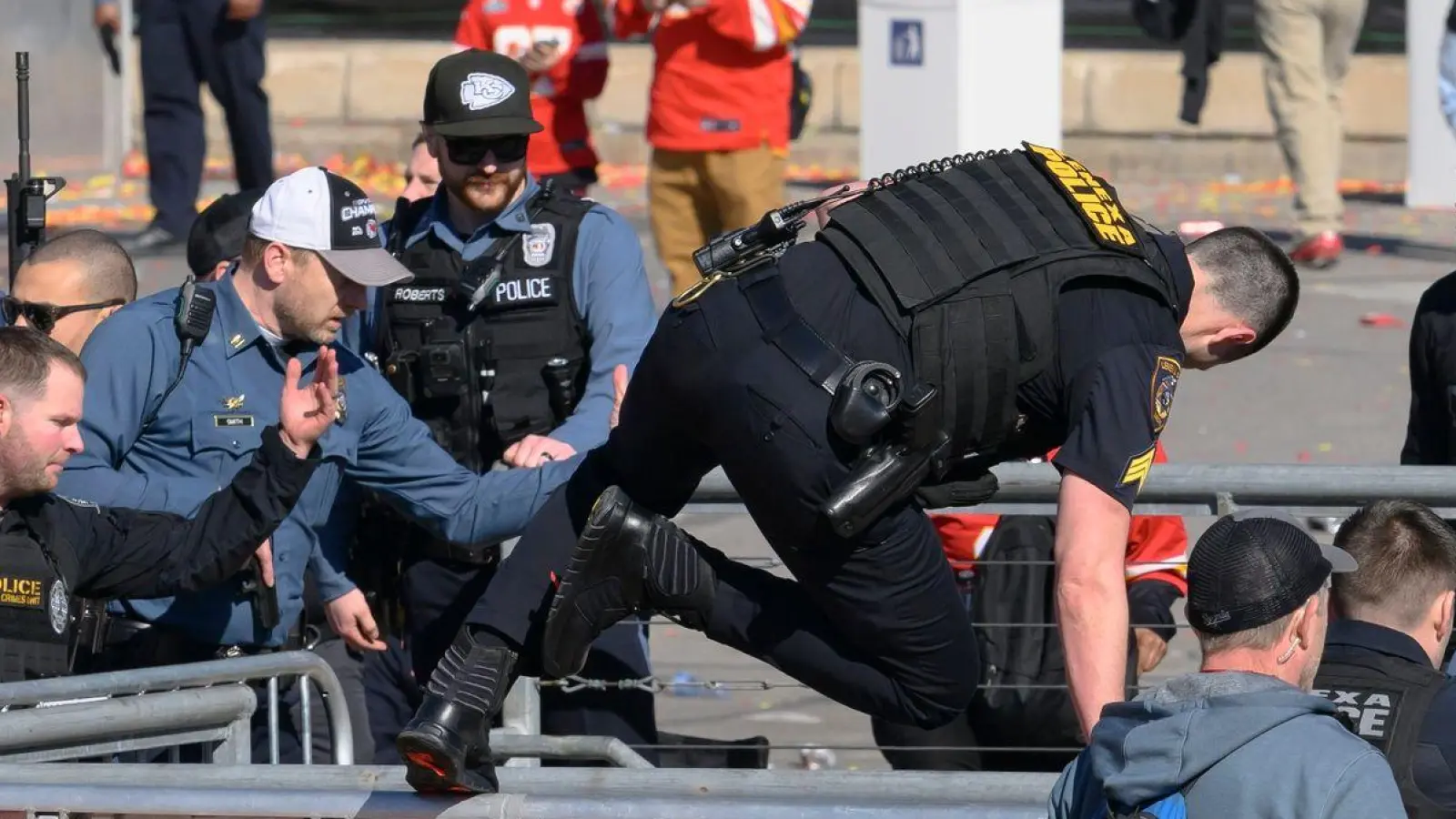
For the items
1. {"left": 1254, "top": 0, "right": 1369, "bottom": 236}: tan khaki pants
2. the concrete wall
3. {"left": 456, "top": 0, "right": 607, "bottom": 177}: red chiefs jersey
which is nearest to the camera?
{"left": 456, "top": 0, "right": 607, "bottom": 177}: red chiefs jersey

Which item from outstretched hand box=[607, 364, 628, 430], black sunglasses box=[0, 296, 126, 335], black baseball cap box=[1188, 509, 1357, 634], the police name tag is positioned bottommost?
outstretched hand box=[607, 364, 628, 430]

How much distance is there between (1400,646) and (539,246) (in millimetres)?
2431

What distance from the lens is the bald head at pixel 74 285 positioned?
5.88 metres

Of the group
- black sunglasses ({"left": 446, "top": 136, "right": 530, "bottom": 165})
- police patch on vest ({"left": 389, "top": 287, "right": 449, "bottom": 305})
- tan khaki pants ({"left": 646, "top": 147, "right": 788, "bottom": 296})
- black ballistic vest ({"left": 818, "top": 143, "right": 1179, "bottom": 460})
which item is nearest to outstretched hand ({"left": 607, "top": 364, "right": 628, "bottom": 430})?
police patch on vest ({"left": 389, "top": 287, "right": 449, "bottom": 305})

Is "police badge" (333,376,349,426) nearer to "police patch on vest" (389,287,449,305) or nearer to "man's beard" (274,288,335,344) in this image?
"man's beard" (274,288,335,344)

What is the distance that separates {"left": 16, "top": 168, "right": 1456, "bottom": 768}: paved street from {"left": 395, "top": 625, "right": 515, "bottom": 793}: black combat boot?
1.67m

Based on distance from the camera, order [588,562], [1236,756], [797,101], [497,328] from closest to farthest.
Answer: [1236,756]
[588,562]
[497,328]
[797,101]

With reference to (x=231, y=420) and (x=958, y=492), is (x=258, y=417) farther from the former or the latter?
(x=958, y=492)

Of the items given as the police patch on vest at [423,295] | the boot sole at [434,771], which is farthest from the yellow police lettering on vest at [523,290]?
the boot sole at [434,771]

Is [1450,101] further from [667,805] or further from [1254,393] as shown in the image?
[667,805]

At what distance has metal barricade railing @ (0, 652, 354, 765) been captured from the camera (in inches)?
170

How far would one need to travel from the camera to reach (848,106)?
53.9ft

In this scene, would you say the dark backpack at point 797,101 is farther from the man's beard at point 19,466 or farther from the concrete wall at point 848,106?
the concrete wall at point 848,106

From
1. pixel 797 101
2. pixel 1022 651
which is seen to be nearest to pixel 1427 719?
pixel 1022 651
